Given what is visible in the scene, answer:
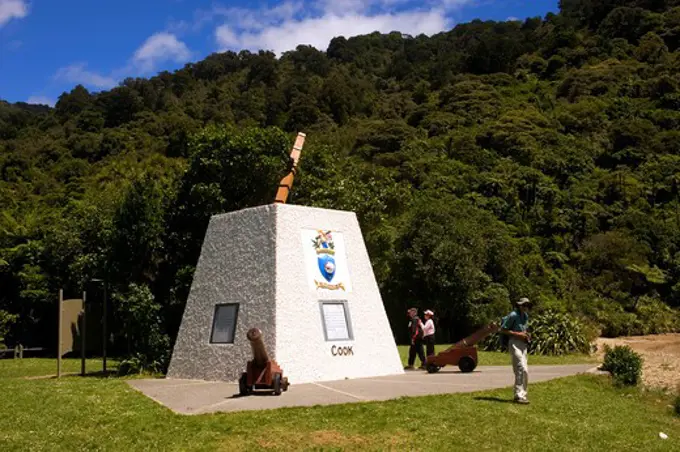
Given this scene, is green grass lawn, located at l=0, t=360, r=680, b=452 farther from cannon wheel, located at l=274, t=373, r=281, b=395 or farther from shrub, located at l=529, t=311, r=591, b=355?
shrub, located at l=529, t=311, r=591, b=355

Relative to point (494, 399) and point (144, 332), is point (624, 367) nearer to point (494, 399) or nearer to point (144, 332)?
point (494, 399)

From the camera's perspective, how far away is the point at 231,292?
13.3 m

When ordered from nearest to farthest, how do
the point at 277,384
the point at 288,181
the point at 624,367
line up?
the point at 277,384 < the point at 624,367 < the point at 288,181

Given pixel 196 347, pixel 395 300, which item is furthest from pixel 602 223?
pixel 196 347

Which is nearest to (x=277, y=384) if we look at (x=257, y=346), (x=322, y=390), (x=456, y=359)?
(x=257, y=346)

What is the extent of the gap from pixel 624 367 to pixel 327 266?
241 inches

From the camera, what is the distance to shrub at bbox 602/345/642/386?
12.6 m

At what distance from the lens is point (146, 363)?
52.9 ft

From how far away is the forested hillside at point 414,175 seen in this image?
834 inches

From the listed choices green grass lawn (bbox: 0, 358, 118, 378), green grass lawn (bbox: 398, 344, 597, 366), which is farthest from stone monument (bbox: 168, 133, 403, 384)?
green grass lawn (bbox: 0, 358, 118, 378)

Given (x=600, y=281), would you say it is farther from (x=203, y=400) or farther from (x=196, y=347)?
(x=203, y=400)

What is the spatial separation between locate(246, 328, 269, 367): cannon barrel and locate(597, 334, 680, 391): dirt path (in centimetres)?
833

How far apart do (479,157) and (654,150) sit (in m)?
14.2

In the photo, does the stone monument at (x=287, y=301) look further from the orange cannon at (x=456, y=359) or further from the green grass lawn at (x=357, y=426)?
the green grass lawn at (x=357, y=426)
